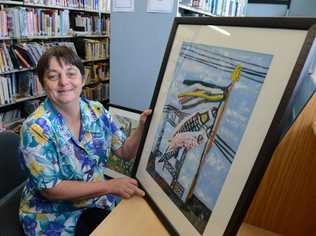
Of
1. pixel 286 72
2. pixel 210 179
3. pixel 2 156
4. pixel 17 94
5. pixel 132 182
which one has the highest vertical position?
pixel 286 72

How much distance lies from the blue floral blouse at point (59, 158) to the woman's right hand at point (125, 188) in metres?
0.21

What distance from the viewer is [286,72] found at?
1.38 feet

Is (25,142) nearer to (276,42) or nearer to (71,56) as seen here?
(71,56)

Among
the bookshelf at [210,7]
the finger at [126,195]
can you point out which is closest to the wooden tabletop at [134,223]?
the finger at [126,195]

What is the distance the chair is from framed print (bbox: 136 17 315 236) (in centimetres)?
65

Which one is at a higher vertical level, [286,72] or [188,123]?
[286,72]

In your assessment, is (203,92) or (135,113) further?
(135,113)

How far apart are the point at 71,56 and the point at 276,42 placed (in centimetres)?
81

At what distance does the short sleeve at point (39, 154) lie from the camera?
3.01 feet

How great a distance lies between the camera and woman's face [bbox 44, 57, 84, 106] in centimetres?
101

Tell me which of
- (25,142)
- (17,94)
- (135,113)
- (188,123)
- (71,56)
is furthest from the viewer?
(17,94)

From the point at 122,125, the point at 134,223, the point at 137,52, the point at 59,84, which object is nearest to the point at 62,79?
the point at 59,84


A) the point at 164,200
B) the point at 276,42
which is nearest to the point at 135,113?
the point at 164,200

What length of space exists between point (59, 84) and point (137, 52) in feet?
4.04
